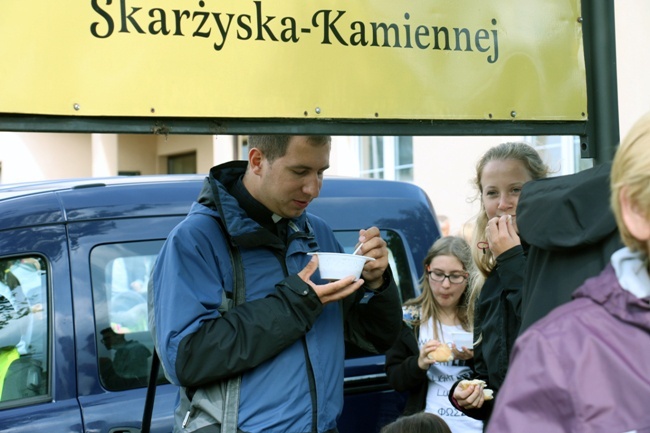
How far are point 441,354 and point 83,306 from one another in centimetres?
155

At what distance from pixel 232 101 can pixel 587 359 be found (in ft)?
3.67

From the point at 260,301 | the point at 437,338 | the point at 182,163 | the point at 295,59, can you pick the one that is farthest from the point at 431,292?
the point at 182,163

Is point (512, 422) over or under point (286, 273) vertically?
under

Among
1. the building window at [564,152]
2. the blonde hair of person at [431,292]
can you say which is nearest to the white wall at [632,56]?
the building window at [564,152]

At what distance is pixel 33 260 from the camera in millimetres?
3473

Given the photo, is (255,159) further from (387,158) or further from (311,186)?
(387,158)

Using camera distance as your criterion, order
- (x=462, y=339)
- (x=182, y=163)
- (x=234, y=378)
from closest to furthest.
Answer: (x=234, y=378) < (x=462, y=339) < (x=182, y=163)

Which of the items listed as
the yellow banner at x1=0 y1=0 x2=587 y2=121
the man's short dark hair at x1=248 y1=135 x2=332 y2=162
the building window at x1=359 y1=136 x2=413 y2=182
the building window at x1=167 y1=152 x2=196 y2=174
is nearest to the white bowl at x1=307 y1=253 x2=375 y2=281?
the man's short dark hair at x1=248 y1=135 x2=332 y2=162

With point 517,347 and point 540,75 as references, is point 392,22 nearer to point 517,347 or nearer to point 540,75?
point 540,75

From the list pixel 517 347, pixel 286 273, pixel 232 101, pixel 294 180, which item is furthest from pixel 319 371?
pixel 517 347

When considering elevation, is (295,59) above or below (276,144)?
above

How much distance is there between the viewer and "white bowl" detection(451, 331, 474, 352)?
12.9ft

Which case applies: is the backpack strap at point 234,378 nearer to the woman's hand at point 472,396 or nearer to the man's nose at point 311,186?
the man's nose at point 311,186

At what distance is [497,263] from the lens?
2656 millimetres
